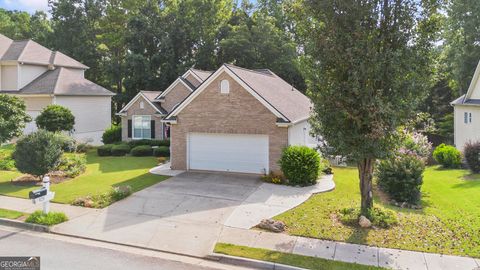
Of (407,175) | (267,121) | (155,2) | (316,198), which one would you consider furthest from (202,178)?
(155,2)

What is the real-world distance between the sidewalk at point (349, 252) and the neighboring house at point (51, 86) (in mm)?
24172

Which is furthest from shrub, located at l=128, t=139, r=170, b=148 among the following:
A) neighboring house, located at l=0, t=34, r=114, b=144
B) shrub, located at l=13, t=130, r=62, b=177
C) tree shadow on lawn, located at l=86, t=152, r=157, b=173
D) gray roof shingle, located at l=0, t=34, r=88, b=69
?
gray roof shingle, located at l=0, t=34, r=88, b=69

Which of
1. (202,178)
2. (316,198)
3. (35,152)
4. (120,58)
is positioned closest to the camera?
(316,198)

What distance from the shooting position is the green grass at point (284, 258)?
8.92 meters

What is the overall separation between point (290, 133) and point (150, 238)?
31.5 ft

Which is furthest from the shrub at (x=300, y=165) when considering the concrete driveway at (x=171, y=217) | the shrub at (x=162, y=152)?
the shrub at (x=162, y=152)

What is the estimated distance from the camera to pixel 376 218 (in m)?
11.9

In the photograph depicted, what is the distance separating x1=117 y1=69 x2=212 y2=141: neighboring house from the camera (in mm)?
28909

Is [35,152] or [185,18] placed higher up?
[185,18]

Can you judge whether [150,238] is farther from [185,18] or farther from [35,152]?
[185,18]

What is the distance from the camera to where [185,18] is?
Answer: 39.0 meters

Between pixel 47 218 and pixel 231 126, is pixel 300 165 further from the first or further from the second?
pixel 47 218

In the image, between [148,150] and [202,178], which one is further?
[148,150]

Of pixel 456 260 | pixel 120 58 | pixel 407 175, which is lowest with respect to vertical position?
pixel 456 260
